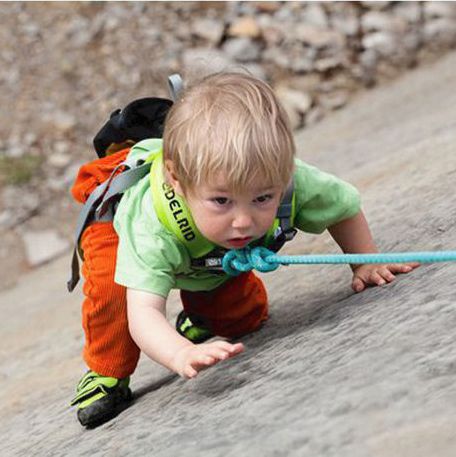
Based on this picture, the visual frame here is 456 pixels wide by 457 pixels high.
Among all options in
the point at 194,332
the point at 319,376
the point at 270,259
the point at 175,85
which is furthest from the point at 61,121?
the point at 319,376

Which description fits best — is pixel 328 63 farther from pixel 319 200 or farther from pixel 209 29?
pixel 319 200

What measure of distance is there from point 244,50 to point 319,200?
5.16 metres

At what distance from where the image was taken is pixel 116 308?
7.48ft

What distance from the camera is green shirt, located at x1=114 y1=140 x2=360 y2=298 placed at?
2068 millimetres

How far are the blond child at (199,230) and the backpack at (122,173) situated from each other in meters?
0.03

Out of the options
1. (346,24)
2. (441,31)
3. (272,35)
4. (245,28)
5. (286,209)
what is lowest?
(441,31)

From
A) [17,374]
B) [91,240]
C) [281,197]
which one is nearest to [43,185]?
[17,374]

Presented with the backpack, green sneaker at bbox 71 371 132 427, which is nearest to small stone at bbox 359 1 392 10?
the backpack

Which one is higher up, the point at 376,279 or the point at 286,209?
the point at 286,209

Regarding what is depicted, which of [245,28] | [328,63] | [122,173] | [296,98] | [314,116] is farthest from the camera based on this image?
[245,28]

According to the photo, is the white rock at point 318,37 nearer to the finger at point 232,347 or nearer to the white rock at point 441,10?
the white rock at point 441,10

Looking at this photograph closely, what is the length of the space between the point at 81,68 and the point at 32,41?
53 centimetres

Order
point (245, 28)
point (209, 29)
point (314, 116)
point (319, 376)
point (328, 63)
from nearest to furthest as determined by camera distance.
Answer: point (319, 376), point (314, 116), point (328, 63), point (245, 28), point (209, 29)

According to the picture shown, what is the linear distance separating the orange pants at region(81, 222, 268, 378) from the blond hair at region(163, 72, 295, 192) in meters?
0.46
